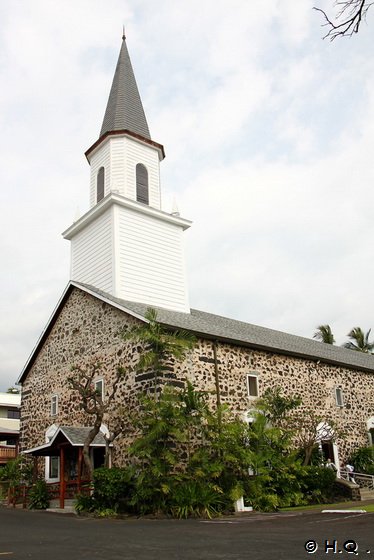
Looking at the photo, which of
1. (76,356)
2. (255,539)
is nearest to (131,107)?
(76,356)

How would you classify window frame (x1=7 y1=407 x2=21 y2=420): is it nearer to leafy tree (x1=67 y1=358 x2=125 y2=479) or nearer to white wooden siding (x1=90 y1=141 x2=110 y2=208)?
white wooden siding (x1=90 y1=141 x2=110 y2=208)

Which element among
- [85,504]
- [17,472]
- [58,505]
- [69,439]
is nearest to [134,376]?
[69,439]

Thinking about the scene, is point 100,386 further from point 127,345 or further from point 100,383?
point 127,345

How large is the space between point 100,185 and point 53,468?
40.4ft

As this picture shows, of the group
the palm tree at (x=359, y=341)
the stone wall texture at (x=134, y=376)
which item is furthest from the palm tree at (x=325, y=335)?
the stone wall texture at (x=134, y=376)

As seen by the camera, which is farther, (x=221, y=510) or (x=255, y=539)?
(x=221, y=510)

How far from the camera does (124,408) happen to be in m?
18.4

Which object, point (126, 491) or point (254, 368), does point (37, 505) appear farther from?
point (254, 368)

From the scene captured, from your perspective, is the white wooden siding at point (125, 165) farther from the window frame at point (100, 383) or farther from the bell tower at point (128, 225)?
the window frame at point (100, 383)

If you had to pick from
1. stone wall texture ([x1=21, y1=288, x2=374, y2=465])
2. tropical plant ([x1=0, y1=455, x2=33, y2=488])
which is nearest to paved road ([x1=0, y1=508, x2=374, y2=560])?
stone wall texture ([x1=21, y1=288, x2=374, y2=465])

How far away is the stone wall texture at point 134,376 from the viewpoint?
62.1ft

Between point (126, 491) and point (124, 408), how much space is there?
117 inches

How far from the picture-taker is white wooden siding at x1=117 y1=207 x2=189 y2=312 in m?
22.1

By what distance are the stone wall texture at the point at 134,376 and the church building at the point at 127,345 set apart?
0.16 ft
